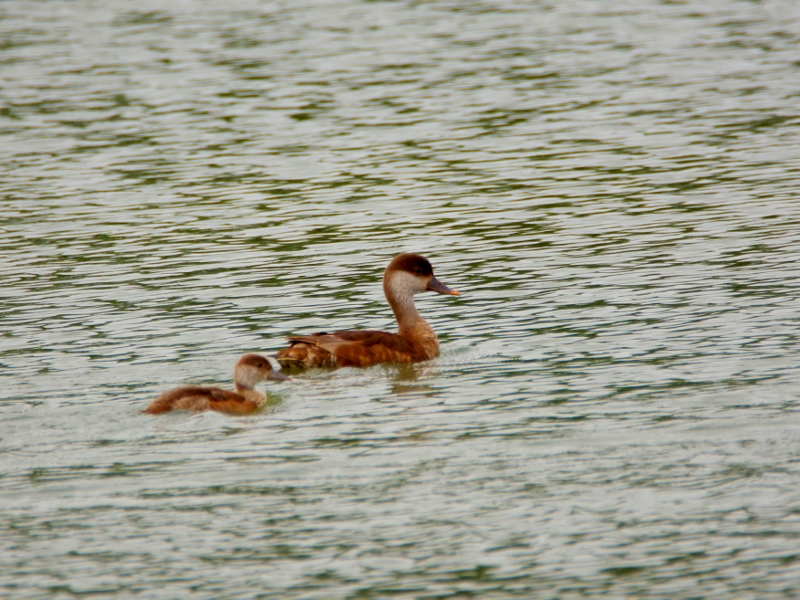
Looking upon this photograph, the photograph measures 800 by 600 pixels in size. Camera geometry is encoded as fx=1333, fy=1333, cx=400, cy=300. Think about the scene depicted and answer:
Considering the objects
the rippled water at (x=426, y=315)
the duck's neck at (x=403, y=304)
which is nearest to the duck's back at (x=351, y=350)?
the rippled water at (x=426, y=315)

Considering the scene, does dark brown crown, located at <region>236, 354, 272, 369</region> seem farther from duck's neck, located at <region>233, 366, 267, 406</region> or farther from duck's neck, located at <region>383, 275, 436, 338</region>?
duck's neck, located at <region>383, 275, 436, 338</region>

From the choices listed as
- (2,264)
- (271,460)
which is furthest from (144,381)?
(2,264)

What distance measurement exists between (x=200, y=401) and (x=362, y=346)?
1990mm

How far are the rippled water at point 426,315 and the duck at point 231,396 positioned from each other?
151 millimetres

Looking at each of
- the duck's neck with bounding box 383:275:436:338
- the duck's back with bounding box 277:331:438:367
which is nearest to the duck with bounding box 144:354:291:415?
the duck's back with bounding box 277:331:438:367

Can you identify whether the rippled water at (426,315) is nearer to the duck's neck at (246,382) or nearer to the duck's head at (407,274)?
the duck's neck at (246,382)

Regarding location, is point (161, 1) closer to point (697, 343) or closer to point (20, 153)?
point (20, 153)

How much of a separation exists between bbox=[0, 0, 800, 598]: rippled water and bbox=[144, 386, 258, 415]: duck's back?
0.14 metres

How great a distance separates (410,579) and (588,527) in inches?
48.6

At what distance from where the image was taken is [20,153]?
24734 mm

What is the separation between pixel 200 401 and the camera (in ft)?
35.1

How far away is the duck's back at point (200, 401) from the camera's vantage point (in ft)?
34.4

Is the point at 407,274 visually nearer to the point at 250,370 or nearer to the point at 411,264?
the point at 411,264

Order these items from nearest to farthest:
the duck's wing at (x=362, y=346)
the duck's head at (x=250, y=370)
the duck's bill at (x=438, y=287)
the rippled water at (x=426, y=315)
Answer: the rippled water at (x=426, y=315) → the duck's head at (x=250, y=370) → the duck's wing at (x=362, y=346) → the duck's bill at (x=438, y=287)
